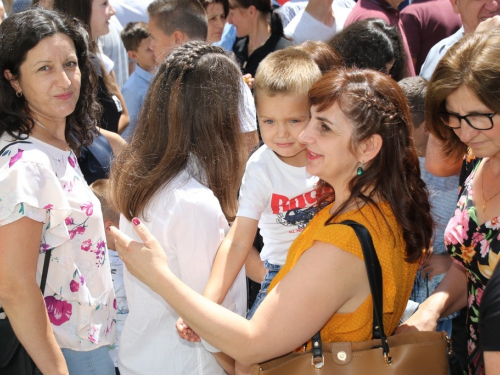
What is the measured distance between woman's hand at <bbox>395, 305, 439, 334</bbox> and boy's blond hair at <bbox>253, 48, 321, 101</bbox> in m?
1.01

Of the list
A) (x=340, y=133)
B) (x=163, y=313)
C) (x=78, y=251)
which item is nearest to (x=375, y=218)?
(x=340, y=133)

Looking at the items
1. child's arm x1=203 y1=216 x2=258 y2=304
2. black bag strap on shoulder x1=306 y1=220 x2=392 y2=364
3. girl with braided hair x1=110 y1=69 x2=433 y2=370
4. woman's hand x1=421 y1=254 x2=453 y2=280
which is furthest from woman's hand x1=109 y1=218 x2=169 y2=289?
woman's hand x1=421 y1=254 x2=453 y2=280

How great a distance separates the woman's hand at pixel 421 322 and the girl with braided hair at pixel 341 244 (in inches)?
7.0

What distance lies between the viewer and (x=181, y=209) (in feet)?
6.95

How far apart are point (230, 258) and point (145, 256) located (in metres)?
0.41

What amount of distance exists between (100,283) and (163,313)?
317 millimetres

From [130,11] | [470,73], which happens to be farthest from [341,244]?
[130,11]

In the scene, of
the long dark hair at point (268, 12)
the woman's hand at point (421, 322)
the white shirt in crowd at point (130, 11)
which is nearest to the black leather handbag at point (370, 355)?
the woman's hand at point (421, 322)

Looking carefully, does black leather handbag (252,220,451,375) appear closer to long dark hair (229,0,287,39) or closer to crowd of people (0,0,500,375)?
crowd of people (0,0,500,375)

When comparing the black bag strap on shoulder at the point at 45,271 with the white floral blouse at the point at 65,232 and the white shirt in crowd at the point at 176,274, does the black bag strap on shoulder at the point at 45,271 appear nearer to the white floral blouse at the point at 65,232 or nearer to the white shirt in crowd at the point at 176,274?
the white floral blouse at the point at 65,232

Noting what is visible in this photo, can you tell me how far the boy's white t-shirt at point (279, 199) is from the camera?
8.76ft

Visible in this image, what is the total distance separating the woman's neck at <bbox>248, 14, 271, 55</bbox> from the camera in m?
5.21

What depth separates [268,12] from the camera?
5.22 m

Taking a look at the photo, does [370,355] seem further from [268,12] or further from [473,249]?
[268,12]
